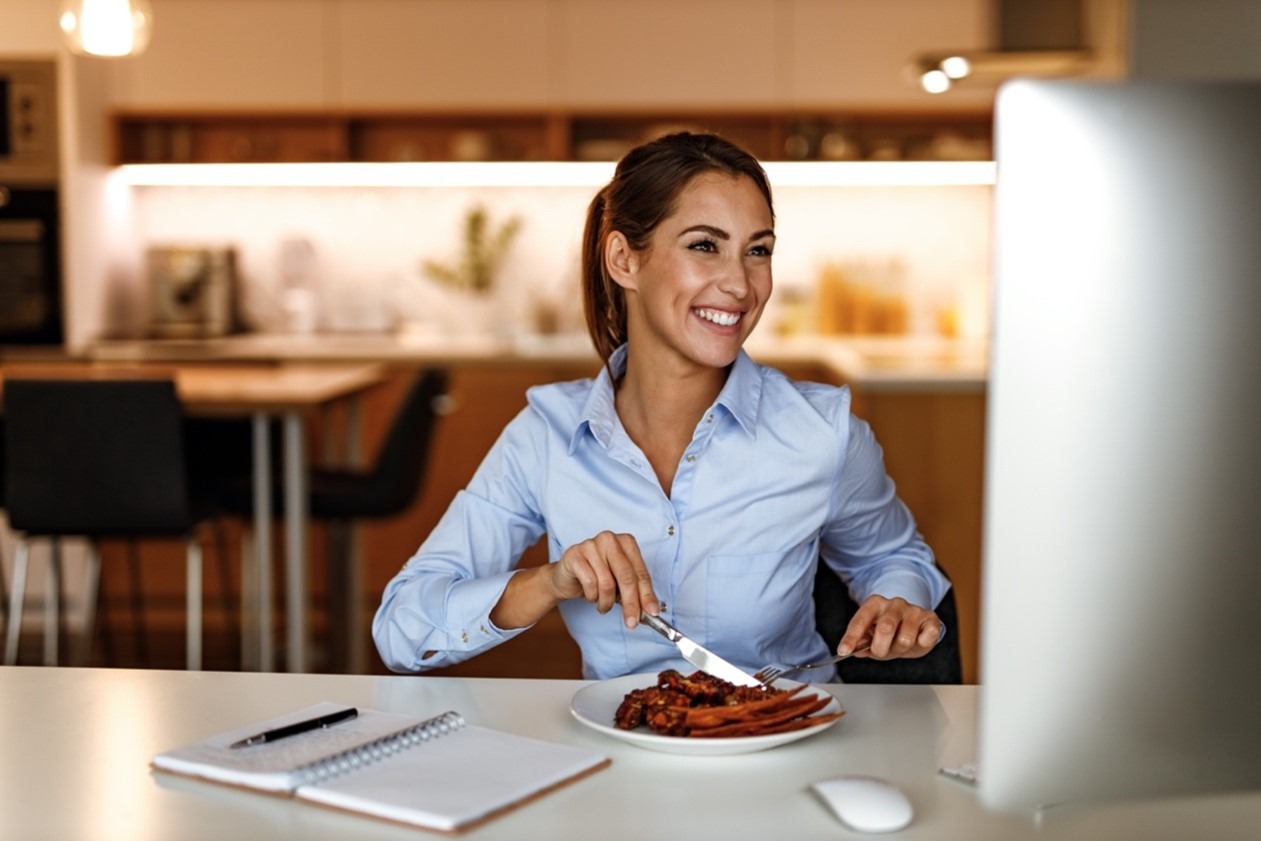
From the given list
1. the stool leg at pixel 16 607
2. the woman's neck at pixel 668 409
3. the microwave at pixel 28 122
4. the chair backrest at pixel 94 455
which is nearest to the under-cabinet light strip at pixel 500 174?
the microwave at pixel 28 122

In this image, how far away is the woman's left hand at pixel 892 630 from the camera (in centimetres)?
144

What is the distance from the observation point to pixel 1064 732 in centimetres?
79

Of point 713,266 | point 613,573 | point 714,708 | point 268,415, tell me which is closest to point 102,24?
point 268,415

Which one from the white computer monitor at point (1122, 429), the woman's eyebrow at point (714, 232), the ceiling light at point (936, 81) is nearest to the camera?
the white computer monitor at point (1122, 429)

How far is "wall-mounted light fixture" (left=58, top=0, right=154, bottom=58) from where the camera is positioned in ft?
11.5

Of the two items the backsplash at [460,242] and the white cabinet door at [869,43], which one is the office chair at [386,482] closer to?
the backsplash at [460,242]

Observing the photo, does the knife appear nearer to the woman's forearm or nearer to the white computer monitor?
the woman's forearm

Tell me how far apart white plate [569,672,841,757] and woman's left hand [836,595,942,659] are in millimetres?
111

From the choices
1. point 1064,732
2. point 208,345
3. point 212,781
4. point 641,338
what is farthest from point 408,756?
point 208,345

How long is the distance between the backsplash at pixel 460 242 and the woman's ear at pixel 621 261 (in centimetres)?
353

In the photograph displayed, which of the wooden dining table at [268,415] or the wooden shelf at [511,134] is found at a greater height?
Result: the wooden shelf at [511,134]

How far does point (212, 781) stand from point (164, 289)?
4443 millimetres

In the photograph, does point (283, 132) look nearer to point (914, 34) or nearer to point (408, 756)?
point (914, 34)

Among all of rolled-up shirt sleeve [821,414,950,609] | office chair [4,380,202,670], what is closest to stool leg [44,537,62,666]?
office chair [4,380,202,670]
